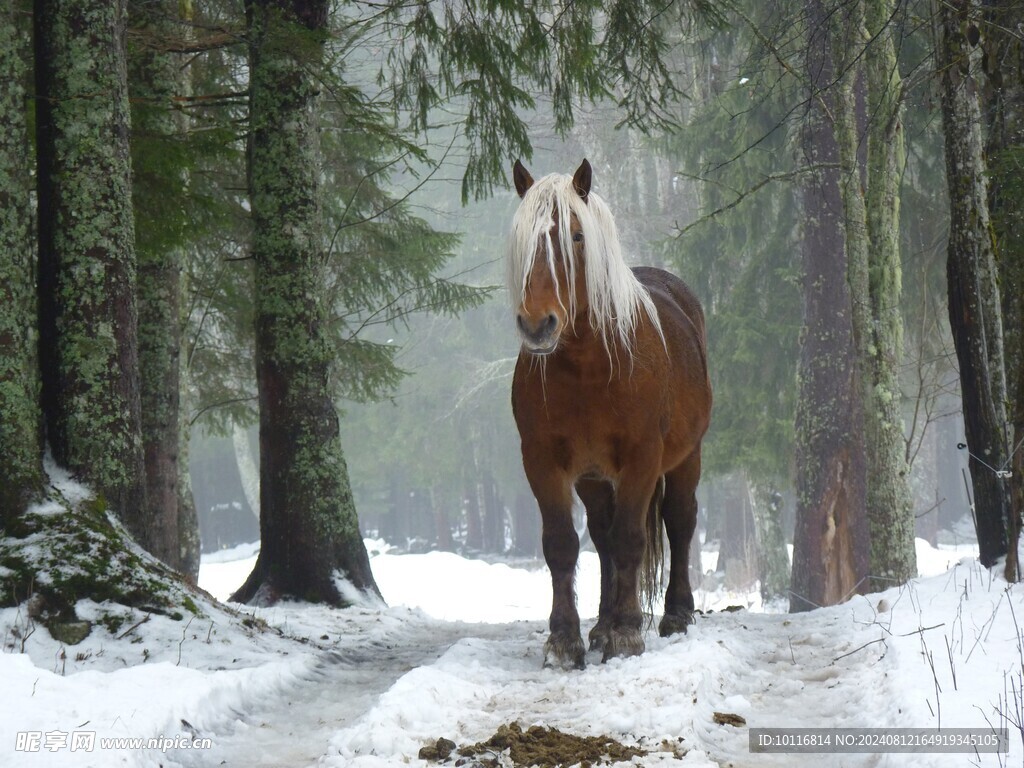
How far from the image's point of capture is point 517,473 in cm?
4381

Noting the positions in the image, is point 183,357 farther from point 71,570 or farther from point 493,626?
point 71,570

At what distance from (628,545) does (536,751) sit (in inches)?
85.3

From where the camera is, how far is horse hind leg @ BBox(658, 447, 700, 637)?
7.06 metres

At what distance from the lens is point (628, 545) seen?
5793 millimetres

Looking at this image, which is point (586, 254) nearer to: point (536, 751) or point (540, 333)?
point (540, 333)

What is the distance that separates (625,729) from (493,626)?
4652mm

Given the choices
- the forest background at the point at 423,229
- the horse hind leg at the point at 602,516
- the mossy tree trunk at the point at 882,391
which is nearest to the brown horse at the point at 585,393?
the horse hind leg at the point at 602,516

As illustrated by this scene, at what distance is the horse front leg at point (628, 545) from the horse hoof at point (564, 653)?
198 mm

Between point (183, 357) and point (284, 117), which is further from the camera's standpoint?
point (183, 357)

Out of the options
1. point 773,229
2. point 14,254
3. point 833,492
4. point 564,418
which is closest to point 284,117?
point 14,254

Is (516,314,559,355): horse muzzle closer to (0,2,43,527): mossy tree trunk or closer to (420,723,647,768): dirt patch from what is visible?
(420,723,647,768): dirt patch

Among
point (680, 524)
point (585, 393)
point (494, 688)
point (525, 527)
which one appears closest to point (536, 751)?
point (494, 688)

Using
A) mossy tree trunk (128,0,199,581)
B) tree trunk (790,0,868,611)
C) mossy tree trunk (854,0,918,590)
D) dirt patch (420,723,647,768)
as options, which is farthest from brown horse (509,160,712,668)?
tree trunk (790,0,868,611)

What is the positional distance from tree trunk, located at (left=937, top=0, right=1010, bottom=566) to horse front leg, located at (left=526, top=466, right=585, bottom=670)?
107 inches
